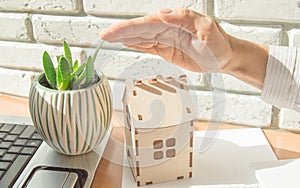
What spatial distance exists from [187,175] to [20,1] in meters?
0.44

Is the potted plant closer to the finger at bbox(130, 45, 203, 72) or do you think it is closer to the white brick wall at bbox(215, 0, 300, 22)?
the finger at bbox(130, 45, 203, 72)

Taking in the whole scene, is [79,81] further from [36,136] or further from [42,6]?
[42,6]

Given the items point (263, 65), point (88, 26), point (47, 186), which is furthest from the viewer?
point (88, 26)

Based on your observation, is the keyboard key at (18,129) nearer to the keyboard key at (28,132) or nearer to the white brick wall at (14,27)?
the keyboard key at (28,132)

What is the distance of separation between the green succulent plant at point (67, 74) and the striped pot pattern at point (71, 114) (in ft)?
0.05

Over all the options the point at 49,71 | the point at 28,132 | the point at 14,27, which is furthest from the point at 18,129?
the point at 14,27

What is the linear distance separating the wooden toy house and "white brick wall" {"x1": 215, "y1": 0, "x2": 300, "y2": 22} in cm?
16

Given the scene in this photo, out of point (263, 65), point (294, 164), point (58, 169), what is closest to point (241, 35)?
point (263, 65)

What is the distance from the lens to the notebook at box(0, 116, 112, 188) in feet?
2.33

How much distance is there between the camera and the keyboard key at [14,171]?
70cm

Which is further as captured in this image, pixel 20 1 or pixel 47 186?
pixel 20 1

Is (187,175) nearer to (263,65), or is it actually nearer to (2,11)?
(263,65)

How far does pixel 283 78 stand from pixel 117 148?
28cm

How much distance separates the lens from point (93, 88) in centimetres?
74
